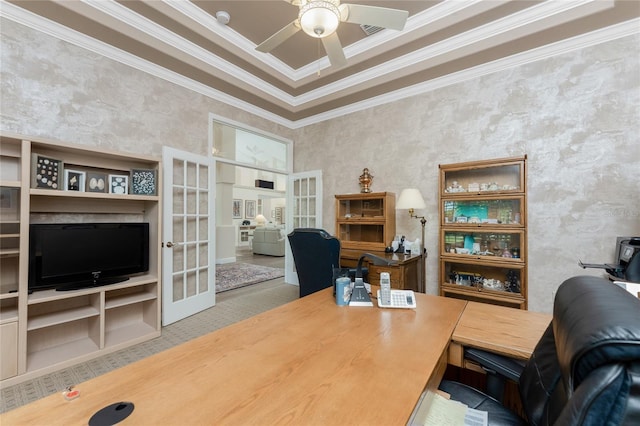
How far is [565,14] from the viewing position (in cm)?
235

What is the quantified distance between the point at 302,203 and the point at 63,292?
329cm

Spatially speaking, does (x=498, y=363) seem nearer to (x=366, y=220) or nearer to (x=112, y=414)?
(x=112, y=414)

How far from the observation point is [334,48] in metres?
2.09

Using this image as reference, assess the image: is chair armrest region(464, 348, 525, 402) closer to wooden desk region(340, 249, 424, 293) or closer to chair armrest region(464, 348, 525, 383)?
chair armrest region(464, 348, 525, 383)

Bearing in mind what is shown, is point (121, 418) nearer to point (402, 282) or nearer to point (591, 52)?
point (402, 282)

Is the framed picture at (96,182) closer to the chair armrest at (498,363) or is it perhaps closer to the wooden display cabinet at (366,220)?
the wooden display cabinet at (366,220)

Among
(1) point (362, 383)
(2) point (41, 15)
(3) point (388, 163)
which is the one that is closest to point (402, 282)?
(3) point (388, 163)

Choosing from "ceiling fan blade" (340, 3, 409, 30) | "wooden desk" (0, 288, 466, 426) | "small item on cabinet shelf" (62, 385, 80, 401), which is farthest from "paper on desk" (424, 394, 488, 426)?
"ceiling fan blade" (340, 3, 409, 30)

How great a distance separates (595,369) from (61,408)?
124 cm

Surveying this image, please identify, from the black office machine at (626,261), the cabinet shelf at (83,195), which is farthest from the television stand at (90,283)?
the black office machine at (626,261)

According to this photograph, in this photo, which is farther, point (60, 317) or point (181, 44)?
point (181, 44)

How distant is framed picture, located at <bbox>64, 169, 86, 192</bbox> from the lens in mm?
2414

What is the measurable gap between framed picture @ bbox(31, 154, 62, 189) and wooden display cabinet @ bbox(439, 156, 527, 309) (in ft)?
12.3

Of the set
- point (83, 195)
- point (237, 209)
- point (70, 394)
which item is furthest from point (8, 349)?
point (237, 209)
